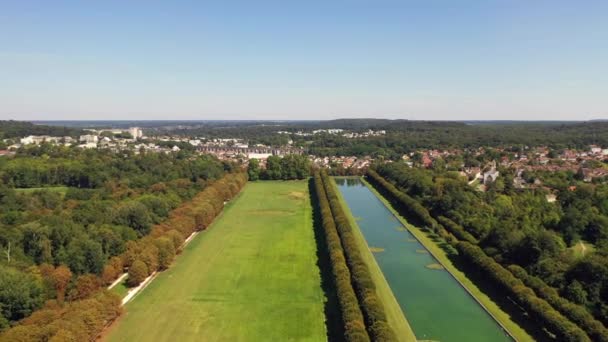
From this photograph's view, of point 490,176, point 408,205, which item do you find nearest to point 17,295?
point 408,205

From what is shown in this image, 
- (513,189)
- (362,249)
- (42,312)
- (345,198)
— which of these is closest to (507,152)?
(513,189)

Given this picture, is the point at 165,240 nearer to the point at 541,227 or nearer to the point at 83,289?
the point at 83,289

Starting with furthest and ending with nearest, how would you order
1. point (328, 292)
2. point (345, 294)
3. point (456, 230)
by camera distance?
1. point (456, 230)
2. point (328, 292)
3. point (345, 294)

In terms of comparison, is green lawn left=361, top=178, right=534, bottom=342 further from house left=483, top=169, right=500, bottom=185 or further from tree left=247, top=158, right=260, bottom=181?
tree left=247, top=158, right=260, bottom=181

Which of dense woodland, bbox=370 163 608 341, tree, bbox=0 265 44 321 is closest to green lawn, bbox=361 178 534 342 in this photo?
dense woodland, bbox=370 163 608 341

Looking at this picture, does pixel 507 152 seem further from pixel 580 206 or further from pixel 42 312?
pixel 42 312
